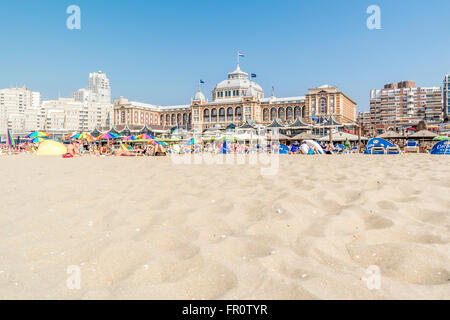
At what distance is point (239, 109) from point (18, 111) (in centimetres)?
10030

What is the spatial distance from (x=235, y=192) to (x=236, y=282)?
239 centimetres

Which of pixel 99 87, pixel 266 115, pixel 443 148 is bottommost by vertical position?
pixel 443 148

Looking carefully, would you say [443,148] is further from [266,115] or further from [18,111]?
[18,111]

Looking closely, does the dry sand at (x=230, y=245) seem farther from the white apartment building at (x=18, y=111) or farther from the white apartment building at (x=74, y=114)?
the white apartment building at (x=18, y=111)

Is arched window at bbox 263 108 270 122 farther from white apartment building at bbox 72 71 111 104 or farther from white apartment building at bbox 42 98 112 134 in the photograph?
white apartment building at bbox 72 71 111 104

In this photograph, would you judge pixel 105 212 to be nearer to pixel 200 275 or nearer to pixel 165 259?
pixel 165 259

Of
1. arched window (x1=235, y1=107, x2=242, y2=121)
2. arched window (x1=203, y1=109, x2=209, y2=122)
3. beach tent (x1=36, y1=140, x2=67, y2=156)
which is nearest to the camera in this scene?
beach tent (x1=36, y1=140, x2=67, y2=156)

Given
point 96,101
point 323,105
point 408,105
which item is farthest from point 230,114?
point 96,101

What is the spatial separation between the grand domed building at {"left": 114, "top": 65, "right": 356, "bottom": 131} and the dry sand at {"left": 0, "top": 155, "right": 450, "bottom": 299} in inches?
2088

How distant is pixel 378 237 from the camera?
222 centimetres

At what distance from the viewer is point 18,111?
119562 mm

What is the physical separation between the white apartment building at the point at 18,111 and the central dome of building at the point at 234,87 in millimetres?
77466

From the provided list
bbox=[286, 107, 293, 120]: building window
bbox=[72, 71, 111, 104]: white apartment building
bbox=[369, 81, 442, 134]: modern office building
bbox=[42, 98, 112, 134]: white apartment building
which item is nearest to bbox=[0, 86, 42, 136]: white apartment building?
bbox=[42, 98, 112, 134]: white apartment building

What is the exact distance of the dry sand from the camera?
1.54m
